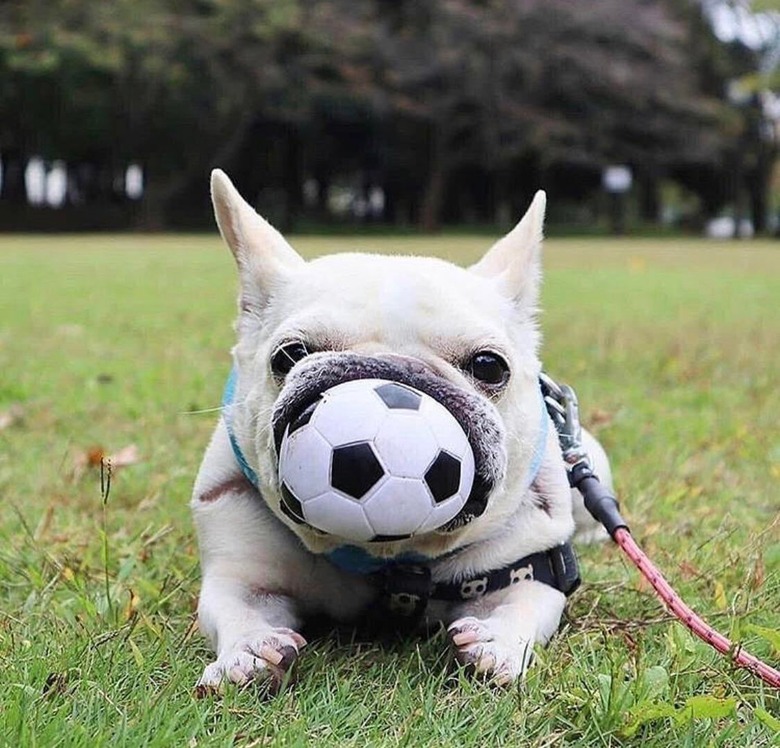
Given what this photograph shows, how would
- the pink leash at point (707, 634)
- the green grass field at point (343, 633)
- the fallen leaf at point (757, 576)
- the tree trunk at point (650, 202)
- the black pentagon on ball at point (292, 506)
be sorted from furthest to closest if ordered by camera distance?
the tree trunk at point (650, 202) → the fallen leaf at point (757, 576) → the pink leash at point (707, 634) → the black pentagon on ball at point (292, 506) → the green grass field at point (343, 633)

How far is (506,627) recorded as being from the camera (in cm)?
212

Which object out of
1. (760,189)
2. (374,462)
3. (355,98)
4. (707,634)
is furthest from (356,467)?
(760,189)

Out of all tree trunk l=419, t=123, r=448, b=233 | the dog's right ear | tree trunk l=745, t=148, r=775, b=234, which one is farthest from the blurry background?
the dog's right ear

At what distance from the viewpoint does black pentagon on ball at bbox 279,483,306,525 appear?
1.93 metres

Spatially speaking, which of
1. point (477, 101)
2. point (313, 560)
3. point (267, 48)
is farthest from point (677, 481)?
point (477, 101)

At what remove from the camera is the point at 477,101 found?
34.4 m

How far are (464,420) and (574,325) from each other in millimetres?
6351

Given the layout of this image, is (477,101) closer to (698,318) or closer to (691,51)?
(691,51)

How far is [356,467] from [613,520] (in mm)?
813

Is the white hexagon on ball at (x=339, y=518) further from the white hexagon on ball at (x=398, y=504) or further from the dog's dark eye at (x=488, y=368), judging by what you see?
the dog's dark eye at (x=488, y=368)

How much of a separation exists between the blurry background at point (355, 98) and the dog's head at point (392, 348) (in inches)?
1114

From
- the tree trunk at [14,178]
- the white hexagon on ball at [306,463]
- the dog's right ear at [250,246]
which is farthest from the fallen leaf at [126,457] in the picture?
the tree trunk at [14,178]

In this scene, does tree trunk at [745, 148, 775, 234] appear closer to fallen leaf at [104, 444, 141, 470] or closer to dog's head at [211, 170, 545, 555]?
fallen leaf at [104, 444, 141, 470]

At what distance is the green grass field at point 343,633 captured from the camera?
1.82 m
